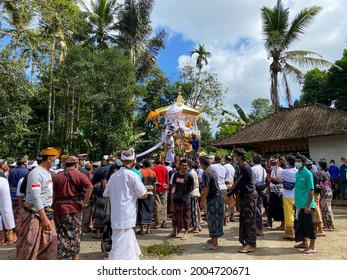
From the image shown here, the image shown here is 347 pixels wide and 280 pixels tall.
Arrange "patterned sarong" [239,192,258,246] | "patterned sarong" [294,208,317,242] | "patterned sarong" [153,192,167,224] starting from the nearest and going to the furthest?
1. "patterned sarong" [294,208,317,242]
2. "patterned sarong" [239,192,258,246]
3. "patterned sarong" [153,192,167,224]

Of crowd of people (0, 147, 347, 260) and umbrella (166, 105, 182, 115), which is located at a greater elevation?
umbrella (166, 105, 182, 115)

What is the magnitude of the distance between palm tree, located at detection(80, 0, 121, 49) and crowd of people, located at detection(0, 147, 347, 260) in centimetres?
1881

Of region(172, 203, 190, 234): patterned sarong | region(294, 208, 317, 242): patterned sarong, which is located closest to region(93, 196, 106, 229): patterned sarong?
region(172, 203, 190, 234): patterned sarong

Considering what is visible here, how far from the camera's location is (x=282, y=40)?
18125 mm

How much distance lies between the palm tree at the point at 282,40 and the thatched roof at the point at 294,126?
2.08 meters

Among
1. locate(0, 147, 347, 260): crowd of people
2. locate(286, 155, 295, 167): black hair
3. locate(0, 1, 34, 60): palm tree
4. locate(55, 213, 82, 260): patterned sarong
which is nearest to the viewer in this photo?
locate(0, 147, 347, 260): crowd of people

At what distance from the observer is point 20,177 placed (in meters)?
6.55

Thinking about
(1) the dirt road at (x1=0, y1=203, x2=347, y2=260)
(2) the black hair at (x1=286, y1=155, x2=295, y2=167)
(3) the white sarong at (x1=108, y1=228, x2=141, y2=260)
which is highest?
(2) the black hair at (x1=286, y1=155, x2=295, y2=167)

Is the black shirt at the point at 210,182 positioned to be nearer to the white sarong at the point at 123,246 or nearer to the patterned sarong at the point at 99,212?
the white sarong at the point at 123,246

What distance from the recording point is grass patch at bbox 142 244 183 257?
555 centimetres

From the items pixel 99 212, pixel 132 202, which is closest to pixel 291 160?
pixel 132 202

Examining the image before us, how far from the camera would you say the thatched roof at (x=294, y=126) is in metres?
13.9

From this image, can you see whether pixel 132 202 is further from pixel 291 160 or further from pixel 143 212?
pixel 291 160

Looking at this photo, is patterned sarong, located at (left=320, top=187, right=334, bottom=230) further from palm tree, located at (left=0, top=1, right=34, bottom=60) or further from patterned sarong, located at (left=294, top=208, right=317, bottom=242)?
palm tree, located at (left=0, top=1, right=34, bottom=60)
